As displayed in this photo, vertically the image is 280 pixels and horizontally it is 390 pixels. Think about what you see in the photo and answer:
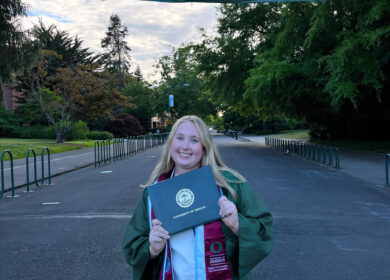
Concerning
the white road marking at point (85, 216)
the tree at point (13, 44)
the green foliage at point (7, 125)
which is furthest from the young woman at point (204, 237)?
the green foliage at point (7, 125)

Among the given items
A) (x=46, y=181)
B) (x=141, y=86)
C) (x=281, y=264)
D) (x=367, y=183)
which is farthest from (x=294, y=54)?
(x=141, y=86)

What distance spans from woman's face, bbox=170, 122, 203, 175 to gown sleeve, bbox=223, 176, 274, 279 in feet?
0.96

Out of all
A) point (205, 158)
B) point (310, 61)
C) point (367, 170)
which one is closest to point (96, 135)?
point (310, 61)

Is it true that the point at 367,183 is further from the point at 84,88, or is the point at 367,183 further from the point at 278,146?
the point at 84,88

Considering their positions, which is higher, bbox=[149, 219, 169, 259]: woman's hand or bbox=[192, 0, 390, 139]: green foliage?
bbox=[192, 0, 390, 139]: green foliage

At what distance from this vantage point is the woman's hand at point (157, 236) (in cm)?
217

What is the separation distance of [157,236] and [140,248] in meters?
0.20

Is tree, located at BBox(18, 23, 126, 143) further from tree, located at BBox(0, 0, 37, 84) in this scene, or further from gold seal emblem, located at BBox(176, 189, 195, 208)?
gold seal emblem, located at BBox(176, 189, 195, 208)

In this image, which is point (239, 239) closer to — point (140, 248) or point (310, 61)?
point (140, 248)

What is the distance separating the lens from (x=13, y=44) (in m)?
24.0

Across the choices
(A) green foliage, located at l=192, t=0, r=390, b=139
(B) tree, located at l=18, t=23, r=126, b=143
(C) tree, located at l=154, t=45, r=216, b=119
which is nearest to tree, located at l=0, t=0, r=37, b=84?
(B) tree, located at l=18, t=23, r=126, b=143

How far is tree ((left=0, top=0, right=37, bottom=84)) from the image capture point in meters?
23.3

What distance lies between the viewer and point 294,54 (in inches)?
935

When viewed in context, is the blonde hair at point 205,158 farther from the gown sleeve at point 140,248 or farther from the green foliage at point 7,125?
the green foliage at point 7,125
